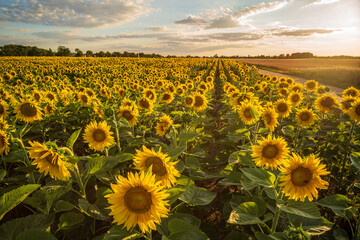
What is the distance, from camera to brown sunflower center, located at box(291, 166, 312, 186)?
1.93 metres

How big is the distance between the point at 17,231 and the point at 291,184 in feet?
8.59

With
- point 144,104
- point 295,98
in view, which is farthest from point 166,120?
point 295,98

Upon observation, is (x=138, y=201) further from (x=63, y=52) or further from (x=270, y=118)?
(x=63, y=52)

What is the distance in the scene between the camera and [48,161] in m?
2.15

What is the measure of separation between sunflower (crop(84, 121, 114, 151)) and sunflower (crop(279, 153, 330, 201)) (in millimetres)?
2329

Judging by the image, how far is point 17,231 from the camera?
6.07ft

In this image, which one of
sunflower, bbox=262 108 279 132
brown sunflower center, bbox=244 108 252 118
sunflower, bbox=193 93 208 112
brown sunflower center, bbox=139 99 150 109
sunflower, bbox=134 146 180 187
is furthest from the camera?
sunflower, bbox=193 93 208 112

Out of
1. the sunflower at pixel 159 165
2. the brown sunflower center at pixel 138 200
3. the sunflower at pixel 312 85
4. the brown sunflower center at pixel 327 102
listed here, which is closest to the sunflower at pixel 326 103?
the brown sunflower center at pixel 327 102

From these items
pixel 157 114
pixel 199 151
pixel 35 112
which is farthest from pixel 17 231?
pixel 157 114

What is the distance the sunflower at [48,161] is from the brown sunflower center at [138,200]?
34.5 inches

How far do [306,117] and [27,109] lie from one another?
5.91m

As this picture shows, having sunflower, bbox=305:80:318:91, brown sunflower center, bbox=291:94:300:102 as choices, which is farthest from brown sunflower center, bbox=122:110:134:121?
sunflower, bbox=305:80:318:91

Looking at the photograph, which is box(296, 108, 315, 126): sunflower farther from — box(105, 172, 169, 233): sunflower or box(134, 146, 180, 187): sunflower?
box(105, 172, 169, 233): sunflower

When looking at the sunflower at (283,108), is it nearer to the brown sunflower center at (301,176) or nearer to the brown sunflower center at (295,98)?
the brown sunflower center at (295,98)
